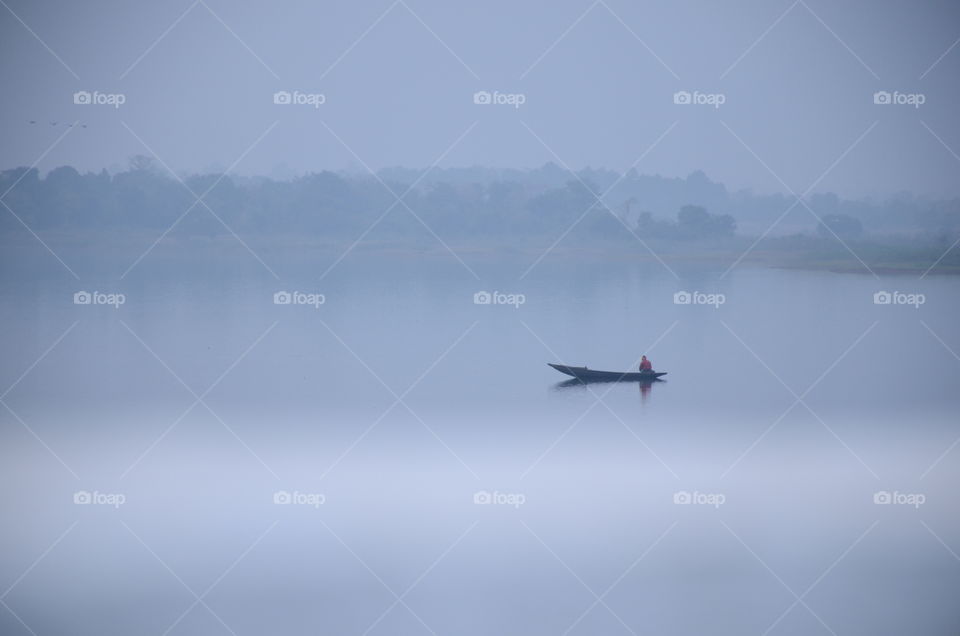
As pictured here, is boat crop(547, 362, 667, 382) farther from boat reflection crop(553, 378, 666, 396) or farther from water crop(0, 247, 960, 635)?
water crop(0, 247, 960, 635)

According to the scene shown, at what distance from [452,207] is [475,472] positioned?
800 centimetres

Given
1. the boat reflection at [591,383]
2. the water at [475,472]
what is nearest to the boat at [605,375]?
the boat reflection at [591,383]

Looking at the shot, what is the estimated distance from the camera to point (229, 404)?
993cm

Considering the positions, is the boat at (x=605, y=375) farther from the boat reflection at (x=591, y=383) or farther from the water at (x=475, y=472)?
the water at (x=475, y=472)

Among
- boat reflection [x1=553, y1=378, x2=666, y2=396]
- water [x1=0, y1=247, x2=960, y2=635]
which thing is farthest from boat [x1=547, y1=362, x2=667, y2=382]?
water [x1=0, y1=247, x2=960, y2=635]

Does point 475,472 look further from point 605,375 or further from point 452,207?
point 452,207

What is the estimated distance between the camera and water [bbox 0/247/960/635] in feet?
20.9

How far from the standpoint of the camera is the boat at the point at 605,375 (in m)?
10.0

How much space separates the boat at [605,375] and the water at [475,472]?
5.0 inches

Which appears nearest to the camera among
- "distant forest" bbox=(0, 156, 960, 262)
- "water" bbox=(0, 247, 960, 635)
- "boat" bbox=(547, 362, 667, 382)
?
"water" bbox=(0, 247, 960, 635)

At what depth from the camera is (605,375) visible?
10.2 meters

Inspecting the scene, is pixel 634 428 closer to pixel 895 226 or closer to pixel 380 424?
pixel 380 424

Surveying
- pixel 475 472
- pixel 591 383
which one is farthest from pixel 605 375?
pixel 475 472

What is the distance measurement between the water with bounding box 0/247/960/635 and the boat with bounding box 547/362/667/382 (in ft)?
0.42
